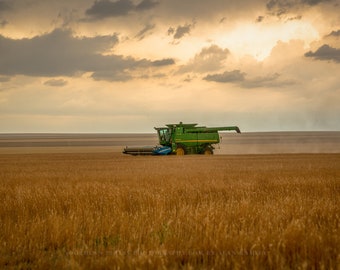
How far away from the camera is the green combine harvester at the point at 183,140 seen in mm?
40281

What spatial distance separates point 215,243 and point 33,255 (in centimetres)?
252

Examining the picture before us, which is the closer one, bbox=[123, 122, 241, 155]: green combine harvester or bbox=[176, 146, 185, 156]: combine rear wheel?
bbox=[123, 122, 241, 155]: green combine harvester

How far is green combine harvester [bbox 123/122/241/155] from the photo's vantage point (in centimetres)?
4028

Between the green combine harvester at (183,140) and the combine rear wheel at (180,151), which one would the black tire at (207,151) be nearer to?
the green combine harvester at (183,140)

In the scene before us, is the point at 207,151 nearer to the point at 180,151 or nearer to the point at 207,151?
the point at 207,151

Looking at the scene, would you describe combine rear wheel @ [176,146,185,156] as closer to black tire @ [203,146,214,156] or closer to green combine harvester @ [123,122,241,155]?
green combine harvester @ [123,122,241,155]

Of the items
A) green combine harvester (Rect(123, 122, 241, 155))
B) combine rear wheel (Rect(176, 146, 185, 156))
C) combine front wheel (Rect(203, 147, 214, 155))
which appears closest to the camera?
green combine harvester (Rect(123, 122, 241, 155))

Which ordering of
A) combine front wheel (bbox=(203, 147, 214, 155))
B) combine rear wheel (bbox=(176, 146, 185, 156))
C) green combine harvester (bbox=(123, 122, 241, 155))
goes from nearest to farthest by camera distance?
green combine harvester (bbox=(123, 122, 241, 155)) < combine rear wheel (bbox=(176, 146, 185, 156)) < combine front wheel (bbox=(203, 147, 214, 155))

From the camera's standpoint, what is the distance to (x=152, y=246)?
5559mm

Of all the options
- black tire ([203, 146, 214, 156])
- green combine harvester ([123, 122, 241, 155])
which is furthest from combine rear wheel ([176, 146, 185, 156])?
black tire ([203, 146, 214, 156])

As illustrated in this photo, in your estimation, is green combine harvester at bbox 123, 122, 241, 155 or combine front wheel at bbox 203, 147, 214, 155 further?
combine front wheel at bbox 203, 147, 214, 155

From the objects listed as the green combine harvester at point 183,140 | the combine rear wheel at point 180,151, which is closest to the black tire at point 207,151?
the green combine harvester at point 183,140

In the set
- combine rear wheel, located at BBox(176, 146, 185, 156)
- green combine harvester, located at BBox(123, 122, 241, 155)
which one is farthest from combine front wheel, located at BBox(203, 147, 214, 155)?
combine rear wheel, located at BBox(176, 146, 185, 156)

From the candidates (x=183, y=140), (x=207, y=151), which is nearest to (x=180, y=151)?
(x=183, y=140)
